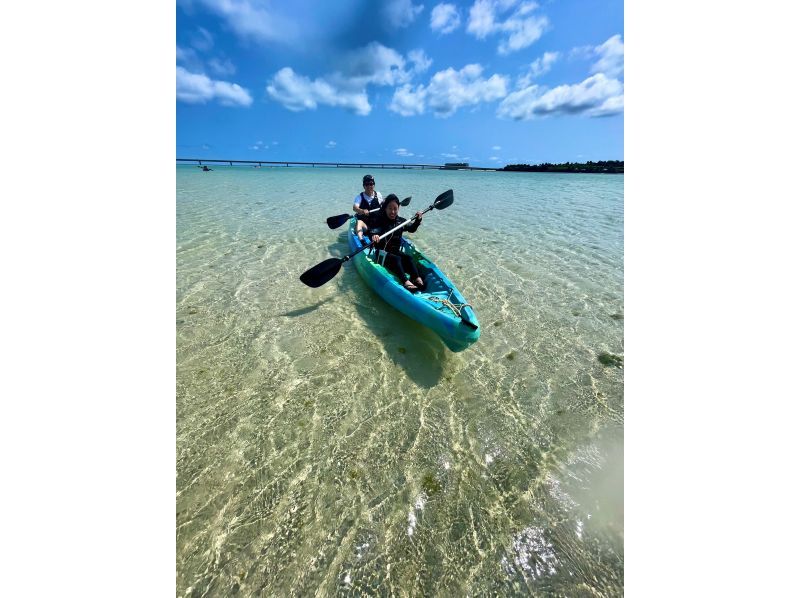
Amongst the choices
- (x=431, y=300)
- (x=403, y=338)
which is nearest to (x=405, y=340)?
(x=403, y=338)

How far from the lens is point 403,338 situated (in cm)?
509

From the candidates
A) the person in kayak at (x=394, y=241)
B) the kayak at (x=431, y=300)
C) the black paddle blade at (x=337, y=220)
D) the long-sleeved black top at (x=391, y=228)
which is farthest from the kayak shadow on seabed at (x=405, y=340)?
the black paddle blade at (x=337, y=220)

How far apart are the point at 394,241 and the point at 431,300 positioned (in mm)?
2728

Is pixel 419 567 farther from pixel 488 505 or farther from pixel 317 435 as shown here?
pixel 317 435

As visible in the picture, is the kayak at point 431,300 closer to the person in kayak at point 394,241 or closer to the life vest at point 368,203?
the person in kayak at point 394,241

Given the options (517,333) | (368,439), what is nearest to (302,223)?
(517,333)

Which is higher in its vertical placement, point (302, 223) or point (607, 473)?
point (302, 223)

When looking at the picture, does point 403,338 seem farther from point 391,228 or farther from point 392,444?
point 391,228

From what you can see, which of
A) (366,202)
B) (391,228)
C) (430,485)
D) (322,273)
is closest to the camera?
(430,485)

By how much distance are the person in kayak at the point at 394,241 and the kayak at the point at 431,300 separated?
0.15 metres

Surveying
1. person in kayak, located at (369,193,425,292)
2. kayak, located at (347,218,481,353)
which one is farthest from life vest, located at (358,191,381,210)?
kayak, located at (347,218,481,353)

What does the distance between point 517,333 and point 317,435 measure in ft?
11.7

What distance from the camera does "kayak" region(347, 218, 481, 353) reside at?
416 centimetres

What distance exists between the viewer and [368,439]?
3.45 metres
